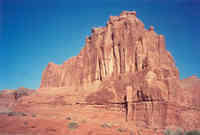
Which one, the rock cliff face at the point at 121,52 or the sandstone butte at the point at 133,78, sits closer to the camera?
the sandstone butte at the point at 133,78

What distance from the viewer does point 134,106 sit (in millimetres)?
31922

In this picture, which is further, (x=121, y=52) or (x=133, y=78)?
(x=121, y=52)

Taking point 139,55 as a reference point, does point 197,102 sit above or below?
below

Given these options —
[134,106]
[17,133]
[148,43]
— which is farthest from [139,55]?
[17,133]

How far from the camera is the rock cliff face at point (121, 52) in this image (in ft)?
127

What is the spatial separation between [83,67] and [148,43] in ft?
59.4

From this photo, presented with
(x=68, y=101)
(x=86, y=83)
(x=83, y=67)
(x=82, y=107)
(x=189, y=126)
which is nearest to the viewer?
(x=189, y=126)

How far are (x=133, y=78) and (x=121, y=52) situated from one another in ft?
27.7

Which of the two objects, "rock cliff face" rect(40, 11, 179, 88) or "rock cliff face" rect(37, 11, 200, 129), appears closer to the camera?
"rock cliff face" rect(37, 11, 200, 129)

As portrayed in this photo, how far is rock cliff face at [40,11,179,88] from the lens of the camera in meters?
38.8

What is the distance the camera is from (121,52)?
4134 cm

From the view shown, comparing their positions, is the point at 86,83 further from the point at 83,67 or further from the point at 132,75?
the point at 132,75

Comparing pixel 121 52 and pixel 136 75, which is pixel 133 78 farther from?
pixel 121 52

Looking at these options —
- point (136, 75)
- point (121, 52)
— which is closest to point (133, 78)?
point (136, 75)
